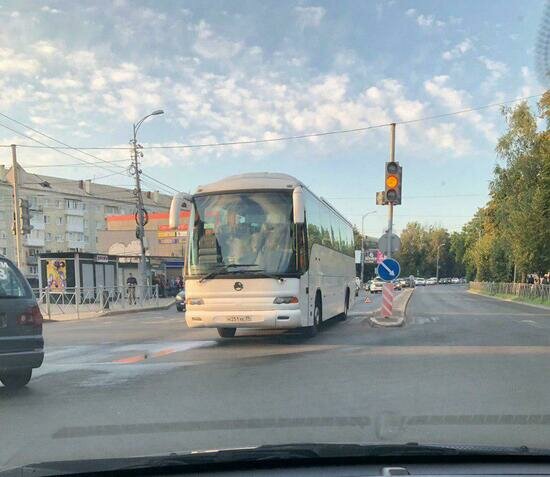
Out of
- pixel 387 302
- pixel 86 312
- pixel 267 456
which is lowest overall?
pixel 86 312

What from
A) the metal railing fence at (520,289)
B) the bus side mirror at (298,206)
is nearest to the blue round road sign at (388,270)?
the bus side mirror at (298,206)

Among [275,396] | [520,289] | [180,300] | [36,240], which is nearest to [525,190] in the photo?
[520,289]

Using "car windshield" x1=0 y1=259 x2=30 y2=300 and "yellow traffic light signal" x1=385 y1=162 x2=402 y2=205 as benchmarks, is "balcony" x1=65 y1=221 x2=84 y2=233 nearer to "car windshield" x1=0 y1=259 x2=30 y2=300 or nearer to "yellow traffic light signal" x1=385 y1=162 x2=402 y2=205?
"yellow traffic light signal" x1=385 y1=162 x2=402 y2=205

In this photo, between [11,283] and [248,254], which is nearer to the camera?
[11,283]

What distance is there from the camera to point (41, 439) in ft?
17.2

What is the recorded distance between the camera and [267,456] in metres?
3.39

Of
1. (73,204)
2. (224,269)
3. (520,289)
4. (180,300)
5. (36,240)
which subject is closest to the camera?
(224,269)

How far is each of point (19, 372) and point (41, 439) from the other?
119 inches

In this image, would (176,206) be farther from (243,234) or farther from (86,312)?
(86,312)

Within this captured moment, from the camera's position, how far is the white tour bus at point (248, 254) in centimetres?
1160

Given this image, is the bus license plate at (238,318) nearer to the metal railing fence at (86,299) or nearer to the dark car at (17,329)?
the dark car at (17,329)

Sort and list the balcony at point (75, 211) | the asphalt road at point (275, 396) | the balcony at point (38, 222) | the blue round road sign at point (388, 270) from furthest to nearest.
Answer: the balcony at point (75, 211), the balcony at point (38, 222), the blue round road sign at point (388, 270), the asphalt road at point (275, 396)

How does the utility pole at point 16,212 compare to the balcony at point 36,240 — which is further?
the balcony at point 36,240

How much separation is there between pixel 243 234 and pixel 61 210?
245 feet
